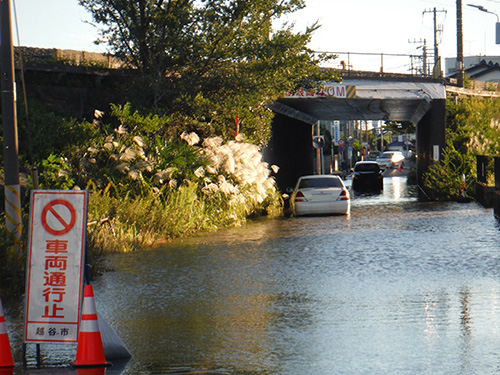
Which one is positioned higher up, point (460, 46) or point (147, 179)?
point (460, 46)

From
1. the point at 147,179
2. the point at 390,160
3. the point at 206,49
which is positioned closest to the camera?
the point at 147,179

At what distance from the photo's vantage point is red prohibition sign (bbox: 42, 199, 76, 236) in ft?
24.4

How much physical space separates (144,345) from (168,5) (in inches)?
704

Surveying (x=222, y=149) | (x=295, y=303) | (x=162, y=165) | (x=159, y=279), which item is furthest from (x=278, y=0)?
(x=295, y=303)

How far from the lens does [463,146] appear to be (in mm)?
34781

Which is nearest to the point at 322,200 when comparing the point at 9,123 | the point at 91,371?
the point at 9,123

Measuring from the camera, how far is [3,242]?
39.5 feet

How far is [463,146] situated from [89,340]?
1180 inches

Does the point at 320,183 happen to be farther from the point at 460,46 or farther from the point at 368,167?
the point at 368,167

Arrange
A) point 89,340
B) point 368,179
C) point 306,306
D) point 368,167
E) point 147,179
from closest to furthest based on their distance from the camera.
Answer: point 89,340, point 306,306, point 147,179, point 368,179, point 368,167

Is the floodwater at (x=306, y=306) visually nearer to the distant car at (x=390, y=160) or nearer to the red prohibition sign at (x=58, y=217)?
the red prohibition sign at (x=58, y=217)

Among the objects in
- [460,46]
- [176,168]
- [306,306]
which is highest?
[460,46]

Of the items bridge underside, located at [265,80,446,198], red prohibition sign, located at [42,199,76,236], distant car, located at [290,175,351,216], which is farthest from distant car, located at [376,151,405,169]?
red prohibition sign, located at [42,199,76,236]

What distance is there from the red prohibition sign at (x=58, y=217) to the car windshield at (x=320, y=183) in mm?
18595
